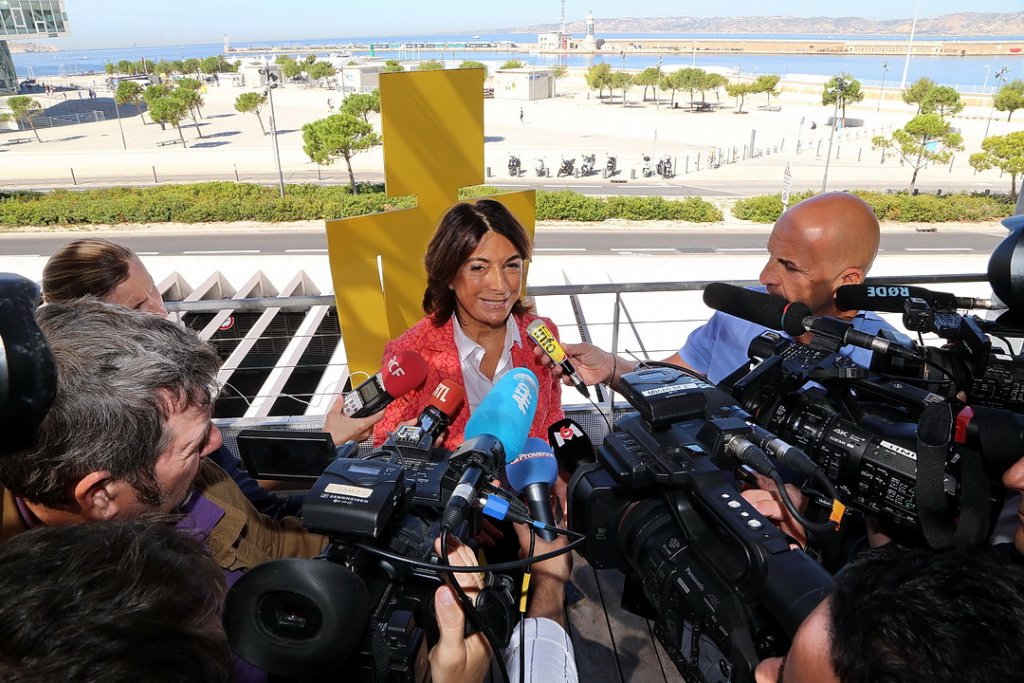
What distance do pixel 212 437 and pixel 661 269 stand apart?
14.3 metres

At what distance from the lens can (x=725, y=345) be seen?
2475mm

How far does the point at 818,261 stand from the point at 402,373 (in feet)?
4.78

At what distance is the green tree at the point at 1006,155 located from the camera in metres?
23.5

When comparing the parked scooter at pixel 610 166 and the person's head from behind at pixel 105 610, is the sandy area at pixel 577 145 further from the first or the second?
the person's head from behind at pixel 105 610

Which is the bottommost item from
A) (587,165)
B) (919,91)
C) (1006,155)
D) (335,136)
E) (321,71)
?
(587,165)

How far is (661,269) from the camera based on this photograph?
586 inches

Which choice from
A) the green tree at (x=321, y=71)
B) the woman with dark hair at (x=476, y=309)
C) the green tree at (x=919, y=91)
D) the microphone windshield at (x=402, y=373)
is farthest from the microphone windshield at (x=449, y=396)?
the green tree at (x=321, y=71)

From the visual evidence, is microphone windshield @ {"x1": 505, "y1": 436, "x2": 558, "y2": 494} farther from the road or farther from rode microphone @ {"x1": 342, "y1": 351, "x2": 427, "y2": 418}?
the road

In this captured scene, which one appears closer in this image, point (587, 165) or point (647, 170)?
point (587, 165)

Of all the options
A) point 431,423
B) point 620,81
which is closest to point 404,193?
point 431,423

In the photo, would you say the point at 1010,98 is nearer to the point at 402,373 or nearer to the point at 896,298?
the point at 896,298

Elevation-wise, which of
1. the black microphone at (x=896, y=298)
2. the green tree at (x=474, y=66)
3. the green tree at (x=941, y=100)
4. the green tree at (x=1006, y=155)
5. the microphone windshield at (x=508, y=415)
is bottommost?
the green tree at (x=1006, y=155)

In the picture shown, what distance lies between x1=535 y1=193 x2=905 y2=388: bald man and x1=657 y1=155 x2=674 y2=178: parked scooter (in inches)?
1104

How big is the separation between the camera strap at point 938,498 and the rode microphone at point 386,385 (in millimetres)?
1325
